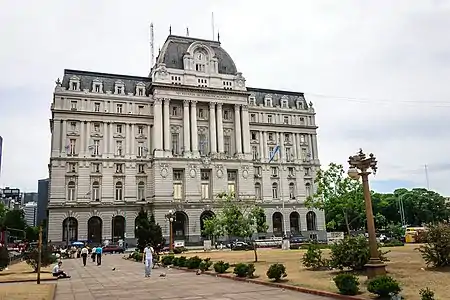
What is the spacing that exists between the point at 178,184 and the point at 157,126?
416 inches

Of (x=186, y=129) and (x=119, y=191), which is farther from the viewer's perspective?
(x=186, y=129)

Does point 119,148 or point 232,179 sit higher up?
point 119,148

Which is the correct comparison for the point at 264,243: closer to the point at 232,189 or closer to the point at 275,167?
the point at 232,189

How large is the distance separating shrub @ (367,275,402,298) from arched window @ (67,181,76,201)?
209 feet

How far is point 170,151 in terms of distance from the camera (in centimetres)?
7362

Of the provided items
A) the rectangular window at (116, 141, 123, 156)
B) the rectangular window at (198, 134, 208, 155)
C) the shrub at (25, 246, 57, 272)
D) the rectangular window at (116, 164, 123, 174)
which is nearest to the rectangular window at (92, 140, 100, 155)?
the rectangular window at (116, 141, 123, 156)

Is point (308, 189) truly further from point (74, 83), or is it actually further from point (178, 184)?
point (74, 83)

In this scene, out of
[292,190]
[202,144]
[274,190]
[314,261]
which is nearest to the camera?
[314,261]

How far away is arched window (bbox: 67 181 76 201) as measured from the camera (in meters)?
69.8

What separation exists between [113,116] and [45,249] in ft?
145

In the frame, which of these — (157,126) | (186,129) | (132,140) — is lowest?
(132,140)

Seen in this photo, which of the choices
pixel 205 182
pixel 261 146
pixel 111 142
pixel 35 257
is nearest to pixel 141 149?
pixel 111 142

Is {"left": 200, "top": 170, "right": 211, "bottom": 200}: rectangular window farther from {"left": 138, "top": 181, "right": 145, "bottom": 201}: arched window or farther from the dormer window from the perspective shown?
the dormer window

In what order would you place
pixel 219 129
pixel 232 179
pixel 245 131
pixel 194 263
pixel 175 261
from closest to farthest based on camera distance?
1. pixel 194 263
2. pixel 175 261
3. pixel 232 179
4. pixel 219 129
5. pixel 245 131
